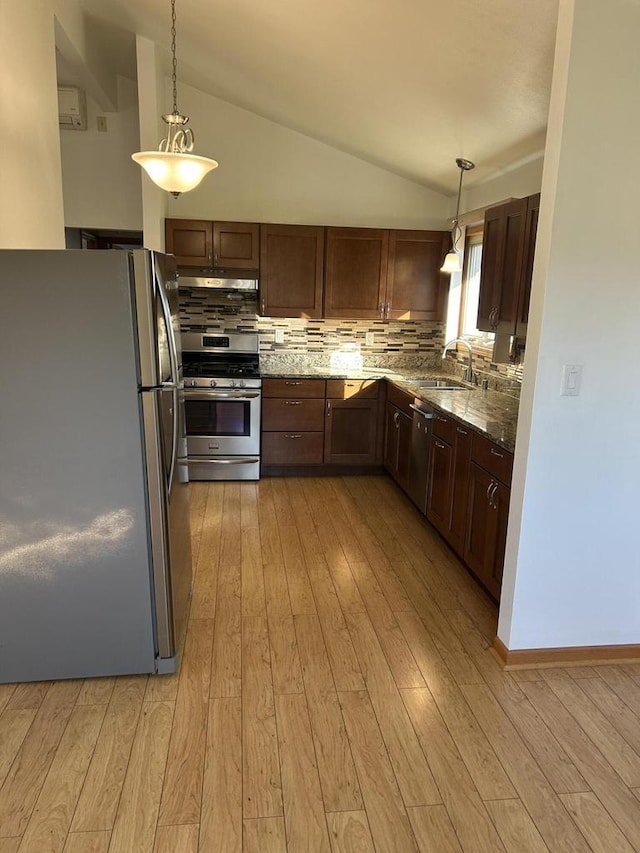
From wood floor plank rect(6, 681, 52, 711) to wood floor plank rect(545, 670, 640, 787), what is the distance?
2015 mm

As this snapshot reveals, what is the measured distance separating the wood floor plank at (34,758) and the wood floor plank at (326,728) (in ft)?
2.92

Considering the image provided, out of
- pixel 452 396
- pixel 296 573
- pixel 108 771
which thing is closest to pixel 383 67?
pixel 452 396

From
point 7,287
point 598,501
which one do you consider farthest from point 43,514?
point 598,501

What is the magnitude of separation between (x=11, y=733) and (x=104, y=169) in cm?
443

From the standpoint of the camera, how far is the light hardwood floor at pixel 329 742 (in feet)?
5.88

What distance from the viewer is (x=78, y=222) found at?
5160mm

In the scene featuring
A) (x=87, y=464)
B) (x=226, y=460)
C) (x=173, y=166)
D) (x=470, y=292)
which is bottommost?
(x=226, y=460)

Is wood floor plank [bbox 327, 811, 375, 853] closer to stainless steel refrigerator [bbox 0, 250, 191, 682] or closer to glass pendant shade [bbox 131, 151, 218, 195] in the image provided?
stainless steel refrigerator [bbox 0, 250, 191, 682]

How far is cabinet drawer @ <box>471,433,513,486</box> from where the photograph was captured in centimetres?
278

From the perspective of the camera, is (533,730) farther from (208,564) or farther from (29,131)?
(29,131)

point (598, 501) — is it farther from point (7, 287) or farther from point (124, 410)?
point (7, 287)

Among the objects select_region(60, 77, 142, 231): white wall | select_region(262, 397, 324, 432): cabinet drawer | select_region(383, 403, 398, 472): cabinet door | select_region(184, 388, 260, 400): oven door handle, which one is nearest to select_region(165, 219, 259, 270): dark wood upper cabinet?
select_region(60, 77, 142, 231): white wall

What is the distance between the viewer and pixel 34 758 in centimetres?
Result: 204

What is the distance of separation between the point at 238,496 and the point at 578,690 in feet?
9.17
